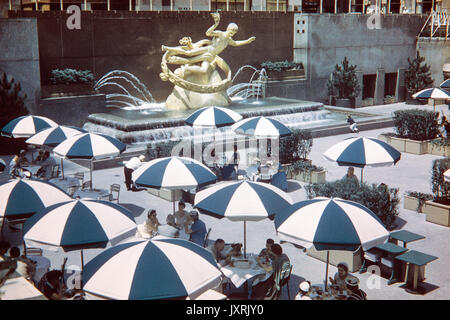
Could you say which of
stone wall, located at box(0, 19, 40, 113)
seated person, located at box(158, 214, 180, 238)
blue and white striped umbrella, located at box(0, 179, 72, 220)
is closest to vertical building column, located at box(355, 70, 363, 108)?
stone wall, located at box(0, 19, 40, 113)

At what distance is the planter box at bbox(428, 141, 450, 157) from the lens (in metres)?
18.6

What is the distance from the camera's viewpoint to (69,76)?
837 inches

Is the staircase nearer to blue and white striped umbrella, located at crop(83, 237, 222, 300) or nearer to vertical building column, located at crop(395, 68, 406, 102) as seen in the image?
vertical building column, located at crop(395, 68, 406, 102)

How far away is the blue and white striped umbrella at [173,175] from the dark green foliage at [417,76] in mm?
24856

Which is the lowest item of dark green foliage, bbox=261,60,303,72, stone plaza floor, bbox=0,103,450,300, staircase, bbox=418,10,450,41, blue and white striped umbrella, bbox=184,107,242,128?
stone plaza floor, bbox=0,103,450,300

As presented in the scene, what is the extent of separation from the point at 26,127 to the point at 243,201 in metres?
8.47

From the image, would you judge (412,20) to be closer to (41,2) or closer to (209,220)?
(41,2)

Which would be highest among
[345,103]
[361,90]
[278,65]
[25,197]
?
[278,65]

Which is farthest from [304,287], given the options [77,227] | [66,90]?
[66,90]

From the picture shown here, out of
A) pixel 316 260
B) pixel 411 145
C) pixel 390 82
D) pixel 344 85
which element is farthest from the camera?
pixel 390 82

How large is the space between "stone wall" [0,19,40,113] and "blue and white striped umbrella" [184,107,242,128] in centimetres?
811

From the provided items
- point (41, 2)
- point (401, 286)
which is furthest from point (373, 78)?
point (401, 286)

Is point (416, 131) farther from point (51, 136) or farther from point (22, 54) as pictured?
point (22, 54)
